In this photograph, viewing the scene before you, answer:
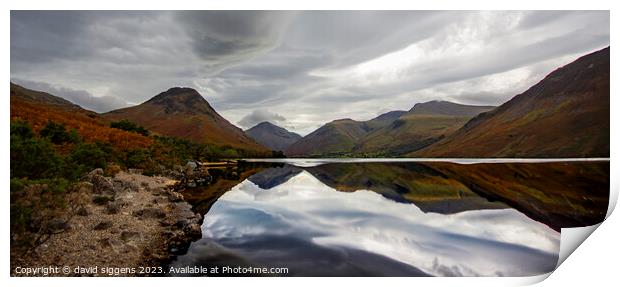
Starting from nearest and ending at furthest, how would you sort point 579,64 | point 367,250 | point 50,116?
point 367,250 → point 579,64 → point 50,116

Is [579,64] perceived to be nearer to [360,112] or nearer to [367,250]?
[360,112]

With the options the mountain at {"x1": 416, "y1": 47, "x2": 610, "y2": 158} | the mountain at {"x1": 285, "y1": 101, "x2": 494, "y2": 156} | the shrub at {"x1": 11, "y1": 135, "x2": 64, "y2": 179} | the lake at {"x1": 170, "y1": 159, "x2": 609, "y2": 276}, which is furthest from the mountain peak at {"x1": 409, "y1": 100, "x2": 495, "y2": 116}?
the shrub at {"x1": 11, "y1": 135, "x2": 64, "y2": 179}

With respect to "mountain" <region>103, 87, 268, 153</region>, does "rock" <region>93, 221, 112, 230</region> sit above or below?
below

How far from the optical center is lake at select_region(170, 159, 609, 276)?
488cm

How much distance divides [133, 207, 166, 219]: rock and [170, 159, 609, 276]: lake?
0.84 m

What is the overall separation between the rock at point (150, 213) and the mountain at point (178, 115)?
85.6 inches

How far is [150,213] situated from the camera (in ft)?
21.0

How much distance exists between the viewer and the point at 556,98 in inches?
443

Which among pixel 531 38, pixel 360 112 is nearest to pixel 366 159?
pixel 360 112

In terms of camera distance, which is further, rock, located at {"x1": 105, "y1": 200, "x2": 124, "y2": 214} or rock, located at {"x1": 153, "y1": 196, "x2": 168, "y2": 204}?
rock, located at {"x1": 153, "y1": 196, "x2": 168, "y2": 204}

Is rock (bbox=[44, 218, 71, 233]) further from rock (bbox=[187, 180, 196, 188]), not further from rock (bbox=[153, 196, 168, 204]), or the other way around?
rock (bbox=[187, 180, 196, 188])

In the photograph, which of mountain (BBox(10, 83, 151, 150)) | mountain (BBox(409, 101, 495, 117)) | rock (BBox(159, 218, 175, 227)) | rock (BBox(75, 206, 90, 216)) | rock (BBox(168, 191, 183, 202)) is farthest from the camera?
mountain (BBox(409, 101, 495, 117))

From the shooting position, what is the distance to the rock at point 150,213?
630cm

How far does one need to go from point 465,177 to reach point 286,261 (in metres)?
10.5
